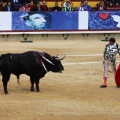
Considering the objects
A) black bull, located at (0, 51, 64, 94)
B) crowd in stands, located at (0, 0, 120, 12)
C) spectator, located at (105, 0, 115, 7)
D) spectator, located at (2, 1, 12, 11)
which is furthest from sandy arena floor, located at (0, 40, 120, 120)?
spectator, located at (105, 0, 115, 7)

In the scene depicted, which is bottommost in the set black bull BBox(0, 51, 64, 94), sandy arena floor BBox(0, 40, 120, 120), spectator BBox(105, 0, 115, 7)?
sandy arena floor BBox(0, 40, 120, 120)

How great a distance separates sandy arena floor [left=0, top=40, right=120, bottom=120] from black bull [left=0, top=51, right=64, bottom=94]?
1.50 ft

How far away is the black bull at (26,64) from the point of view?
606 inches

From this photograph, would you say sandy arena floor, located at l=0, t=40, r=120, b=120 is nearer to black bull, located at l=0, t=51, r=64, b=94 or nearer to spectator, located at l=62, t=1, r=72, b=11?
black bull, located at l=0, t=51, r=64, b=94

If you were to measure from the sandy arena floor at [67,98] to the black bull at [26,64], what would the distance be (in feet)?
1.50

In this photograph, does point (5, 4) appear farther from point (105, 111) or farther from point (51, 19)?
point (105, 111)

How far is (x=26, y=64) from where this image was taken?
1554 centimetres

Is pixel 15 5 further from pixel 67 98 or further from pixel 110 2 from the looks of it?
pixel 67 98

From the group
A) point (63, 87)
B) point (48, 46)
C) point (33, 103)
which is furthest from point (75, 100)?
point (48, 46)

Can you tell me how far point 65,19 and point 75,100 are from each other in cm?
1679

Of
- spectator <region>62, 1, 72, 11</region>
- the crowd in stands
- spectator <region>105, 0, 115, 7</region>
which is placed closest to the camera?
the crowd in stands

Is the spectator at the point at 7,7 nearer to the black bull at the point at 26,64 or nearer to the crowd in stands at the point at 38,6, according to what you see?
the crowd in stands at the point at 38,6

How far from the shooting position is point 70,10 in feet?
105

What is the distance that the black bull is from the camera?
15398 millimetres
